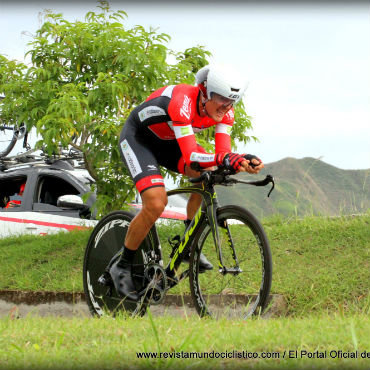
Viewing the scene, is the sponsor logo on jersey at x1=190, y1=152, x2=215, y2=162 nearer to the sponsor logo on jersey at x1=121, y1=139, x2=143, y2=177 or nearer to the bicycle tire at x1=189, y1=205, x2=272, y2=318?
the bicycle tire at x1=189, y1=205, x2=272, y2=318

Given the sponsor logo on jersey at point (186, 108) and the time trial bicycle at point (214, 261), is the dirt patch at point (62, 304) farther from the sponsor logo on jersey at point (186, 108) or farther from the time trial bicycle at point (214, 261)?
the sponsor logo on jersey at point (186, 108)

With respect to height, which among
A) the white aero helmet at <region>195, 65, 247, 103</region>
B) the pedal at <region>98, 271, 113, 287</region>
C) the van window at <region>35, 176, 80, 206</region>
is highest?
the white aero helmet at <region>195, 65, 247, 103</region>

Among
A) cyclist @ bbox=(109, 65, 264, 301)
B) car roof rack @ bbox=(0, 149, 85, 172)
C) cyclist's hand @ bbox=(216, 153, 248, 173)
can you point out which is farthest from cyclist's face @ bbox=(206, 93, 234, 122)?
car roof rack @ bbox=(0, 149, 85, 172)

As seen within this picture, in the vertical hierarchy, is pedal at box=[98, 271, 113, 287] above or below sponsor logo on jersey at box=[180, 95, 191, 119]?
below

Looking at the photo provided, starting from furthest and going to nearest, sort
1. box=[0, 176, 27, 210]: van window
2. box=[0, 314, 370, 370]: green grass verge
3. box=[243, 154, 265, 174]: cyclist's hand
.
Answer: box=[0, 176, 27, 210]: van window
box=[243, 154, 265, 174]: cyclist's hand
box=[0, 314, 370, 370]: green grass verge

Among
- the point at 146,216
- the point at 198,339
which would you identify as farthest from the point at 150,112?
the point at 198,339

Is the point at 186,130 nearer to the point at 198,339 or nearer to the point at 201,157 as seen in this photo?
the point at 201,157

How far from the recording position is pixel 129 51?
8750mm

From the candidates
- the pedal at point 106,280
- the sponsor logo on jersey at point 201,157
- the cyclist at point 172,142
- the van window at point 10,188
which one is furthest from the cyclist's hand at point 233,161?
the van window at point 10,188

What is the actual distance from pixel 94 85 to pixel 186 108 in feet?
13.1

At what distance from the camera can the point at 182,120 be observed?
15.5ft

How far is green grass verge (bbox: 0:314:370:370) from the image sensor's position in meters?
2.84

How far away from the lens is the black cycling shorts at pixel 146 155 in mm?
5121

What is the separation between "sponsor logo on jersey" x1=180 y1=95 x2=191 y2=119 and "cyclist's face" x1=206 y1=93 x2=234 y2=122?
0.18 m
